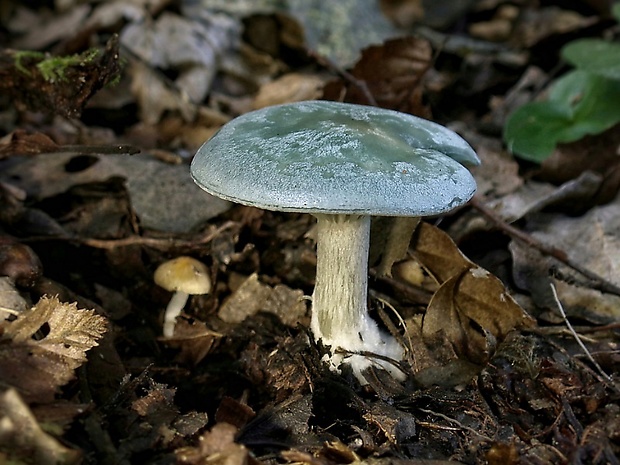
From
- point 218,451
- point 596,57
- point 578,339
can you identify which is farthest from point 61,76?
point 596,57

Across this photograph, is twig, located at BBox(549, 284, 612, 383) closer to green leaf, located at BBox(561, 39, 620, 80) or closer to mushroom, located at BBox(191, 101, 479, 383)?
mushroom, located at BBox(191, 101, 479, 383)

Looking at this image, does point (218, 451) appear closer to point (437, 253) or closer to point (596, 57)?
point (437, 253)

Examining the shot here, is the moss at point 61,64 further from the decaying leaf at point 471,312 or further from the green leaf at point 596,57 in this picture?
the green leaf at point 596,57

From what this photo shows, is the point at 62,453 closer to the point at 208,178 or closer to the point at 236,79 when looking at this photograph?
the point at 208,178

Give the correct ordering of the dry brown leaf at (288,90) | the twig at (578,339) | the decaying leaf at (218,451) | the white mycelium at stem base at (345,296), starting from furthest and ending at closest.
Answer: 1. the dry brown leaf at (288,90)
2. the white mycelium at stem base at (345,296)
3. the twig at (578,339)
4. the decaying leaf at (218,451)

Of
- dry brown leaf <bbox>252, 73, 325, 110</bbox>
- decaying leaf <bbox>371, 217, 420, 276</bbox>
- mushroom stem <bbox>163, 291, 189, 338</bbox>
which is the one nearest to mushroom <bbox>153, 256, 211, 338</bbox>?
mushroom stem <bbox>163, 291, 189, 338</bbox>

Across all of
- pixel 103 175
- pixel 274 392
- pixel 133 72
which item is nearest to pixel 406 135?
pixel 274 392

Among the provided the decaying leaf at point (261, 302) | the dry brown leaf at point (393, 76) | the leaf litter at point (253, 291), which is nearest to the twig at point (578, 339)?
the leaf litter at point (253, 291)
